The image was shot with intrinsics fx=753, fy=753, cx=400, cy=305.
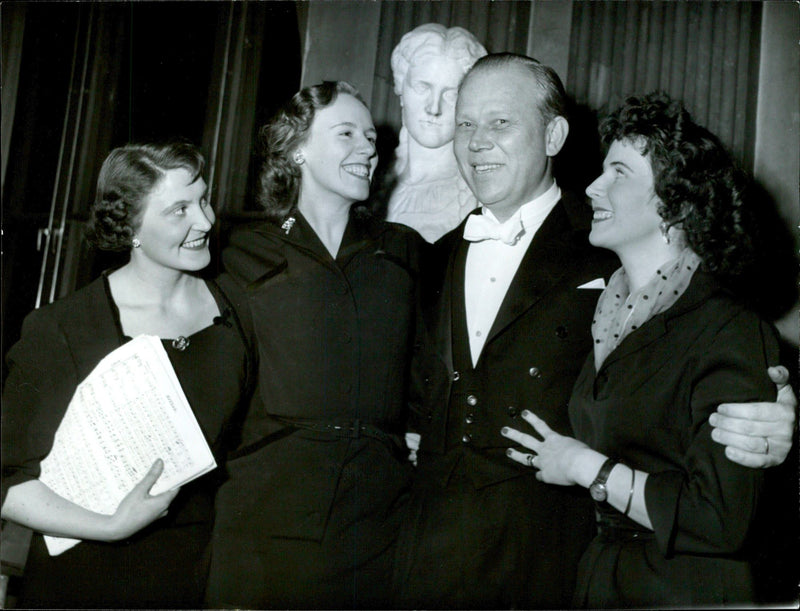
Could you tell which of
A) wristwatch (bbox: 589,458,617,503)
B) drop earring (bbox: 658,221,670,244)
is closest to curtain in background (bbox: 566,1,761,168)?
drop earring (bbox: 658,221,670,244)

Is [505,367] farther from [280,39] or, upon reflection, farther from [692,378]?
[280,39]

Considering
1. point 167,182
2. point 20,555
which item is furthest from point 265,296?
point 20,555

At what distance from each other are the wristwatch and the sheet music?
1.08 meters

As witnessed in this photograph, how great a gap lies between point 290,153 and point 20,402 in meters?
1.13

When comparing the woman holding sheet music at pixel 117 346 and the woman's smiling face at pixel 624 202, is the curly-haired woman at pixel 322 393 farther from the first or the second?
the woman's smiling face at pixel 624 202

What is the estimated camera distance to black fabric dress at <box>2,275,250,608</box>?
2178 millimetres

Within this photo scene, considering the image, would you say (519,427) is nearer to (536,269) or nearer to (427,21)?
(536,269)

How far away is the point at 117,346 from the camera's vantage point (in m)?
2.25

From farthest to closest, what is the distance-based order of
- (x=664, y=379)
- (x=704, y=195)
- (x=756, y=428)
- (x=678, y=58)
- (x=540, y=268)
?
(x=678, y=58)
(x=540, y=268)
(x=704, y=195)
(x=664, y=379)
(x=756, y=428)

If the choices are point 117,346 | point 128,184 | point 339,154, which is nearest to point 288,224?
point 339,154

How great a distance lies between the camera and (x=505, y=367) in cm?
208

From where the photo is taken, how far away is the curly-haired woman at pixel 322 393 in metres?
2.18

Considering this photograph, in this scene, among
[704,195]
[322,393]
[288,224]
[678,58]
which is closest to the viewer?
[704,195]

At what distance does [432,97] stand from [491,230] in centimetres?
69
